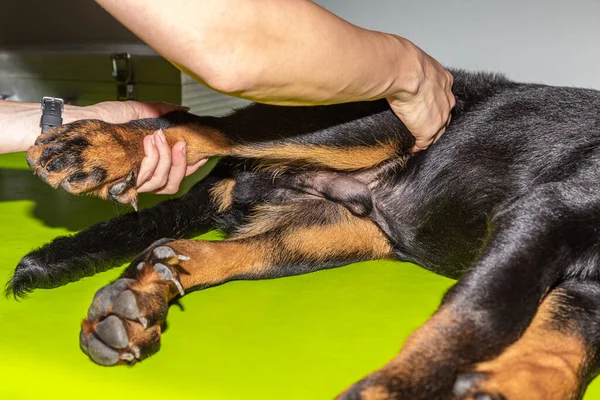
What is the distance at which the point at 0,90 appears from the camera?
625 cm

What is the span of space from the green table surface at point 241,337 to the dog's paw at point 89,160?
0.45 meters

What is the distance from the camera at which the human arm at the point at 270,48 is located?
1832mm

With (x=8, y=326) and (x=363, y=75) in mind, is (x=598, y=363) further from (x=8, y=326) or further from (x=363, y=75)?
(x=8, y=326)

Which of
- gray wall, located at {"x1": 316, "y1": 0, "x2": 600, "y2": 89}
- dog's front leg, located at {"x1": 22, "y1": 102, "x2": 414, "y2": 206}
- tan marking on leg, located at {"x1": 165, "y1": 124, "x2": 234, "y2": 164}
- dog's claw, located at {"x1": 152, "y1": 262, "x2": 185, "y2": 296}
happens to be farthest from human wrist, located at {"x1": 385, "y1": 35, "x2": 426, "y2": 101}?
gray wall, located at {"x1": 316, "y1": 0, "x2": 600, "y2": 89}

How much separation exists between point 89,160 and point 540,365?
1536 mm

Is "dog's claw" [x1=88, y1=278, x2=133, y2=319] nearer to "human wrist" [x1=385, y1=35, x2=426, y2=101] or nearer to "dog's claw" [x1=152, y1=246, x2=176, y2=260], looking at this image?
"dog's claw" [x1=152, y1=246, x2=176, y2=260]

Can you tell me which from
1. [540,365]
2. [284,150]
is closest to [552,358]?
[540,365]

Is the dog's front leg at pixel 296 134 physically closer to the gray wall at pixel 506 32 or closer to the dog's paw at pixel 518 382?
the dog's paw at pixel 518 382

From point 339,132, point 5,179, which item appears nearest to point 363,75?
point 339,132

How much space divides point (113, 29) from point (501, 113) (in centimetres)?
434

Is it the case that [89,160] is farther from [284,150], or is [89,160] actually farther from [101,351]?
[284,150]

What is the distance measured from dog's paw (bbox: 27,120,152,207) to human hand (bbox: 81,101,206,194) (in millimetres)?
59

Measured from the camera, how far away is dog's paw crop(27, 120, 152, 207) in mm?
2545

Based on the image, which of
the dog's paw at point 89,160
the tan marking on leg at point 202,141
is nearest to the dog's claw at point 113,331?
the dog's paw at point 89,160
